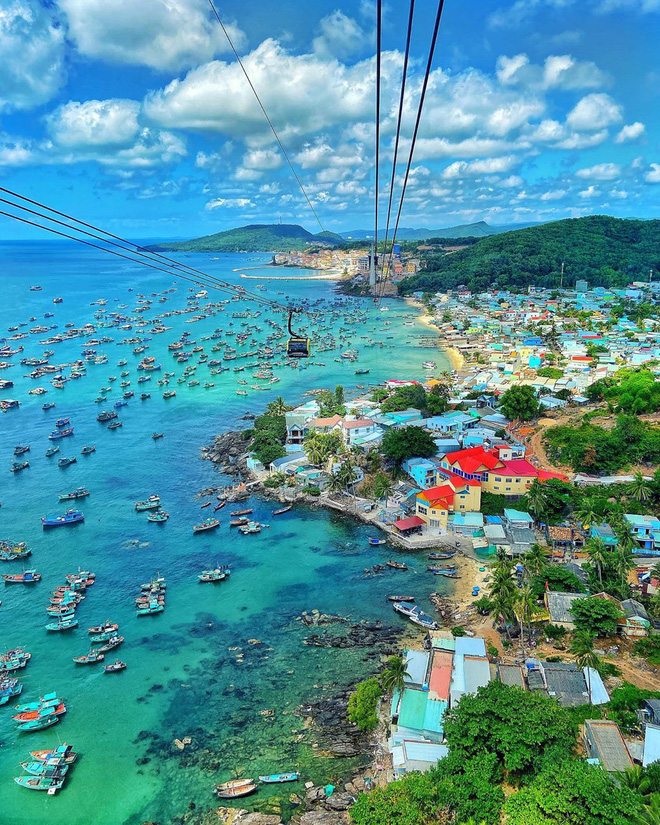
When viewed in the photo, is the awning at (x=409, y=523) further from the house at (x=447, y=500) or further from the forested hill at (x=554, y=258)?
the forested hill at (x=554, y=258)

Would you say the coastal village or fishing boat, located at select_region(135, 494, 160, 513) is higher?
the coastal village

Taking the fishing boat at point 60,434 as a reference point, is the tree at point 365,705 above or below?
below

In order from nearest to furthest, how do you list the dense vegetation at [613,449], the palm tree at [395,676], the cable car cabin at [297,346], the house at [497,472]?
the palm tree at [395,676], the cable car cabin at [297,346], the house at [497,472], the dense vegetation at [613,449]

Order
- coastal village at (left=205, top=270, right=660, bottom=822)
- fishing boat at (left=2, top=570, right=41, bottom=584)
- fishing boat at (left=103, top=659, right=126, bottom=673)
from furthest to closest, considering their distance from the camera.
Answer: fishing boat at (left=2, top=570, right=41, bottom=584) < fishing boat at (left=103, top=659, right=126, bottom=673) < coastal village at (left=205, top=270, right=660, bottom=822)

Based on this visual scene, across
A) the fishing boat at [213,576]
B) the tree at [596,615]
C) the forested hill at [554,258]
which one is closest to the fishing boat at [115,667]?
the fishing boat at [213,576]

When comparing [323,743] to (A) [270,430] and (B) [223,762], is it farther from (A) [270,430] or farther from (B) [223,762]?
(A) [270,430]

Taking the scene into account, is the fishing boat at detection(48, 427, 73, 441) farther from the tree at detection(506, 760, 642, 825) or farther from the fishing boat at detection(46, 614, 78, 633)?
the tree at detection(506, 760, 642, 825)

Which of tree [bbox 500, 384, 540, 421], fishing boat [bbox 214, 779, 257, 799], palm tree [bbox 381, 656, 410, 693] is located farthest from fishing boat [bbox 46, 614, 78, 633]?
tree [bbox 500, 384, 540, 421]

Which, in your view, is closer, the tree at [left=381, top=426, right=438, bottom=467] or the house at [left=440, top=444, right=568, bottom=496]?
the house at [left=440, top=444, right=568, bottom=496]

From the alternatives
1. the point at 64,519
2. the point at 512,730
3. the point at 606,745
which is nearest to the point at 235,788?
the point at 512,730
